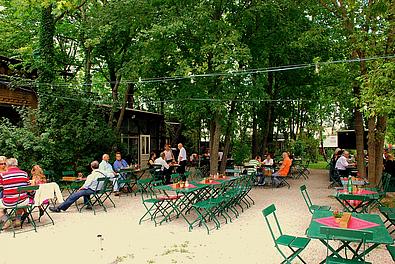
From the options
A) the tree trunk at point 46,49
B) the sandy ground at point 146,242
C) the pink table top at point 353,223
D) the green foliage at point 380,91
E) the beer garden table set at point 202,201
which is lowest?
the sandy ground at point 146,242

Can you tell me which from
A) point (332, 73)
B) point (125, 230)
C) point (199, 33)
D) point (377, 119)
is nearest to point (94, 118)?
point (199, 33)

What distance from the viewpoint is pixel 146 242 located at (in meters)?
6.54

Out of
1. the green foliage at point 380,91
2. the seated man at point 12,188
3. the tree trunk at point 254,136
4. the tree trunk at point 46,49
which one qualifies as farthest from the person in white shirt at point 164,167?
the tree trunk at point 254,136

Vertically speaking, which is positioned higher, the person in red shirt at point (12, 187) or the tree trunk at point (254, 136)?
the tree trunk at point (254, 136)

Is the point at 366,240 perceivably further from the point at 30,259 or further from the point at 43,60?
the point at 43,60

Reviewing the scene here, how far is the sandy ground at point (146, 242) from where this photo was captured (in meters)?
5.65

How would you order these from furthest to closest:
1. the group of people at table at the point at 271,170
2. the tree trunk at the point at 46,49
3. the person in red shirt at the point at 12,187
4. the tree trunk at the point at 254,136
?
1. the tree trunk at the point at 254,136
2. the tree trunk at the point at 46,49
3. the group of people at table at the point at 271,170
4. the person in red shirt at the point at 12,187

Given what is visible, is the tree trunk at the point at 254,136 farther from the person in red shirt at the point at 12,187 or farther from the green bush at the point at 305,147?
the person in red shirt at the point at 12,187

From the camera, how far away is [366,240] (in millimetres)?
3930

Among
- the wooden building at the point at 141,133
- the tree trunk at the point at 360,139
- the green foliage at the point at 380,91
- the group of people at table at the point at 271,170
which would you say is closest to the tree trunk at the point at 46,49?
the wooden building at the point at 141,133

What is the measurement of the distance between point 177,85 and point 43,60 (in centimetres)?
514

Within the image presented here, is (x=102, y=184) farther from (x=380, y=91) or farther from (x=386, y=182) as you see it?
(x=386, y=182)

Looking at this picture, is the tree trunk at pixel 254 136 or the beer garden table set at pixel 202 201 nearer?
the beer garden table set at pixel 202 201

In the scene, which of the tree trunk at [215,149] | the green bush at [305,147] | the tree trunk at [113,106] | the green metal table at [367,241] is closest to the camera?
the green metal table at [367,241]
